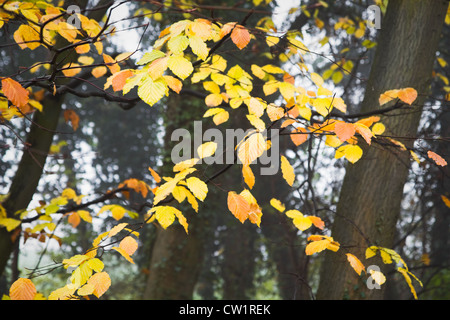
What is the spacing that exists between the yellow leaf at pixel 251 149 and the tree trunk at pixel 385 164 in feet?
5.37

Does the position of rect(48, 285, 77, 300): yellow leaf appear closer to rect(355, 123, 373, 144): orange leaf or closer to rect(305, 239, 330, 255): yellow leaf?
rect(305, 239, 330, 255): yellow leaf

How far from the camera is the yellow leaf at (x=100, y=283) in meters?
1.60

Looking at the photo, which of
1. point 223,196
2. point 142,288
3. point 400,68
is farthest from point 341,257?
point 142,288

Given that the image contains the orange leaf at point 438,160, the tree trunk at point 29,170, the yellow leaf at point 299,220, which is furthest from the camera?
the tree trunk at point 29,170

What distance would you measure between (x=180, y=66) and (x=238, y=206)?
0.65 m

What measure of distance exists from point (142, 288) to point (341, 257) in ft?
11.5

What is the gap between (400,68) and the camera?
3.01m

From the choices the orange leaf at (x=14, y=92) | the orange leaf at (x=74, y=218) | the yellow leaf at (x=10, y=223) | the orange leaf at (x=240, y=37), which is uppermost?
the orange leaf at (x=240, y=37)

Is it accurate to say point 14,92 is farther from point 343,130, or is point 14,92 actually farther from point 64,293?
point 343,130

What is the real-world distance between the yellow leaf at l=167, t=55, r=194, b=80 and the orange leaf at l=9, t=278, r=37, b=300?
119 cm

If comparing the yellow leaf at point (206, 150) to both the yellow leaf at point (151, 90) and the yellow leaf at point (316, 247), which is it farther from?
the yellow leaf at point (316, 247)

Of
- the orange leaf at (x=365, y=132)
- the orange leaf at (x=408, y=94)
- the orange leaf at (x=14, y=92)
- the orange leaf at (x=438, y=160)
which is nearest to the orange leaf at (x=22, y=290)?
the orange leaf at (x=14, y=92)

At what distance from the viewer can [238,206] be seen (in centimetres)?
167
